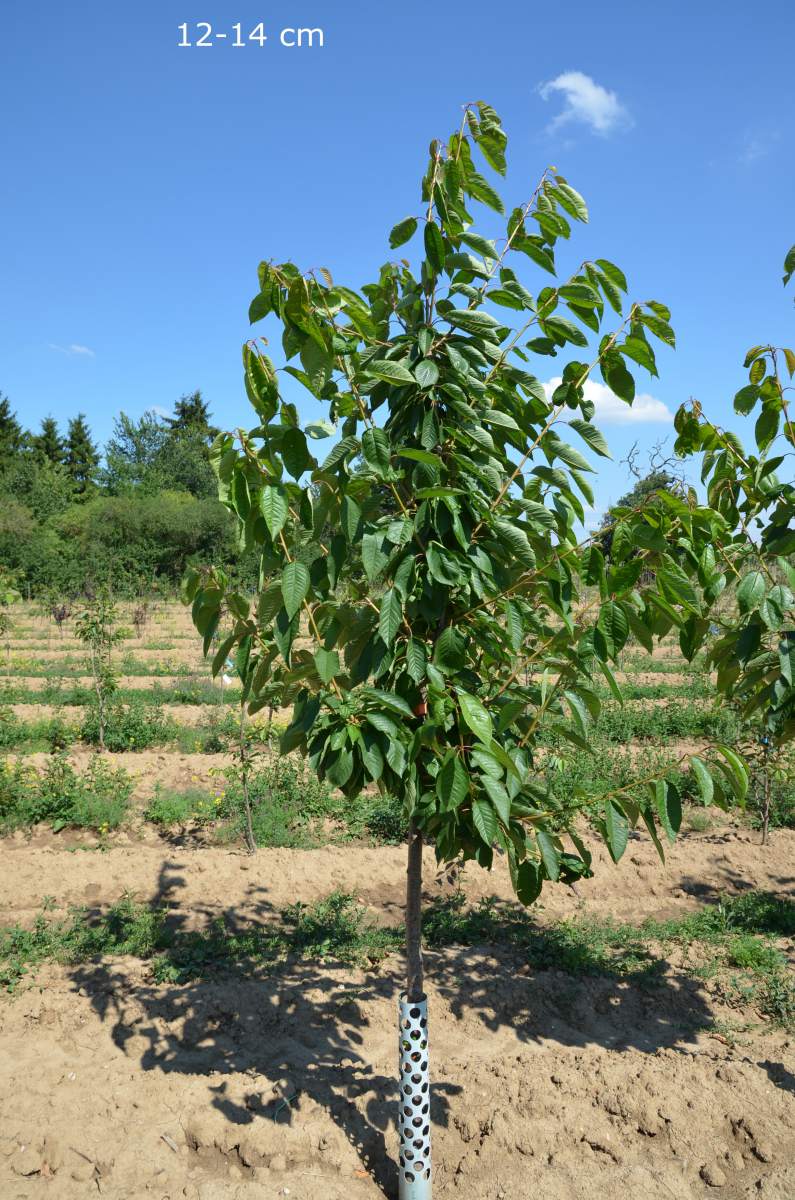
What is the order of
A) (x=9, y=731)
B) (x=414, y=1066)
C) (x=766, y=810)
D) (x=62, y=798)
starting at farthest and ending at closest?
(x=9, y=731), (x=62, y=798), (x=766, y=810), (x=414, y=1066)

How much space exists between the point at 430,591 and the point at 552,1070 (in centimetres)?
240

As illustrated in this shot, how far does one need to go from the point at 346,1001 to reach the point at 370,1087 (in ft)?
2.35

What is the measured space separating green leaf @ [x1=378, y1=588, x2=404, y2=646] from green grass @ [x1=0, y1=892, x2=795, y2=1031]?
10.3 feet

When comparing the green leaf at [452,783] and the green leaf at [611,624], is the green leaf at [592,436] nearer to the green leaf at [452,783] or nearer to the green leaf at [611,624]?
the green leaf at [611,624]

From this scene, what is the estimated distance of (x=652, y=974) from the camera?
4.52 metres

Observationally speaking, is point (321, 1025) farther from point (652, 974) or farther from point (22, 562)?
point (22, 562)

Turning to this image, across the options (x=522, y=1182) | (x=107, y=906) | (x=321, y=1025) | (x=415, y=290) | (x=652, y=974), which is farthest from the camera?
(x=107, y=906)

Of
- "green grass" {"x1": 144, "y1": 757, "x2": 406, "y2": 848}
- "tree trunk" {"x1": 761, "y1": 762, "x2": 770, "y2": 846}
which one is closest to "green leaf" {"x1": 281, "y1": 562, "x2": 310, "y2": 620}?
"green grass" {"x1": 144, "y1": 757, "x2": 406, "y2": 848}

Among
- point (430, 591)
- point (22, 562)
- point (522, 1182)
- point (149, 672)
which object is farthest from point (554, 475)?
point (22, 562)

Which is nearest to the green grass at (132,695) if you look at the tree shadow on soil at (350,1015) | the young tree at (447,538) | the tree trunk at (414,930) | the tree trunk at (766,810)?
the tree shadow on soil at (350,1015)

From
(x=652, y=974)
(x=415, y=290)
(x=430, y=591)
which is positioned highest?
(x=415, y=290)

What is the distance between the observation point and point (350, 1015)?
158 inches

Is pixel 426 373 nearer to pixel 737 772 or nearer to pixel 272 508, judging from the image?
pixel 272 508

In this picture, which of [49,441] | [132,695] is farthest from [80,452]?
[132,695]
